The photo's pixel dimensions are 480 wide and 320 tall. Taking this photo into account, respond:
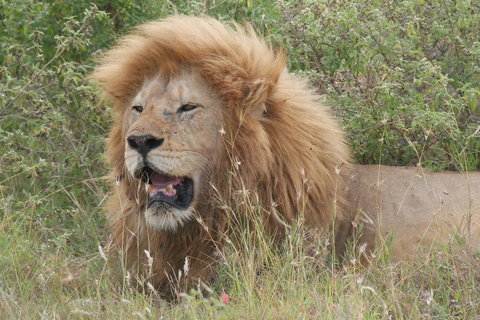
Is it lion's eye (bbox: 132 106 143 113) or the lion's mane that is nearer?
the lion's mane

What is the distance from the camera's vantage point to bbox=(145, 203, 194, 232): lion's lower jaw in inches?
148

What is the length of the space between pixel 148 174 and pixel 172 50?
0.62 meters

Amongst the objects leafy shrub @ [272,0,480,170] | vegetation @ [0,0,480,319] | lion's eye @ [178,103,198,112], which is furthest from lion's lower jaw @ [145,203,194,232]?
leafy shrub @ [272,0,480,170]

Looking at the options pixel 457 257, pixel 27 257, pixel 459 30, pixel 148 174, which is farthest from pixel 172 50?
pixel 459 30

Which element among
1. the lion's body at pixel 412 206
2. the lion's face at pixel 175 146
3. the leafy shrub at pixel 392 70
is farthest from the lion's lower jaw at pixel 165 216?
the leafy shrub at pixel 392 70

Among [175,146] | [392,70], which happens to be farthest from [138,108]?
[392,70]

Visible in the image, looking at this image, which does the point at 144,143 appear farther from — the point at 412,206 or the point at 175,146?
the point at 412,206

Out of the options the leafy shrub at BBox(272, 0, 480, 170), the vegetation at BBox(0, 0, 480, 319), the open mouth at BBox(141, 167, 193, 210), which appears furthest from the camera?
the leafy shrub at BBox(272, 0, 480, 170)

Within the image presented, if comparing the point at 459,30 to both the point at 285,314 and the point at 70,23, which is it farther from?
the point at 285,314

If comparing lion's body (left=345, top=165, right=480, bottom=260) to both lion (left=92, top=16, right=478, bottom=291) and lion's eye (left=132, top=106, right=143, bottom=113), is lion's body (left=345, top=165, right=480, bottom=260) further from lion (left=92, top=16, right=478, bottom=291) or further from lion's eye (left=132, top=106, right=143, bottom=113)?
lion's eye (left=132, top=106, right=143, bottom=113)

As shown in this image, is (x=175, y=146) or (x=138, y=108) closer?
(x=175, y=146)

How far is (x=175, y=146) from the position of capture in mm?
3689

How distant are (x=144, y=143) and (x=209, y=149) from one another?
34 cm

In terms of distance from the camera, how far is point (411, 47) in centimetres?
511
